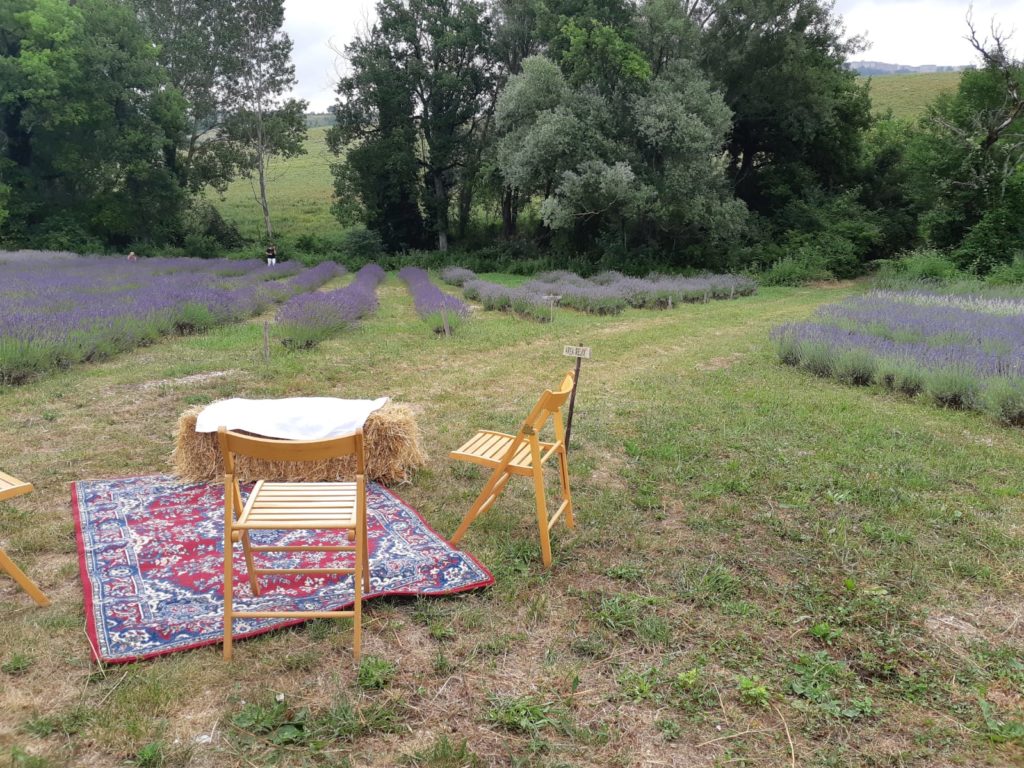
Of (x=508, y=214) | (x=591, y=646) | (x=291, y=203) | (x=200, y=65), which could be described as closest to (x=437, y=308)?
(x=591, y=646)

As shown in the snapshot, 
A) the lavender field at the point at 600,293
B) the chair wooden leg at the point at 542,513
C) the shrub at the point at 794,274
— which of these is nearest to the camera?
the chair wooden leg at the point at 542,513

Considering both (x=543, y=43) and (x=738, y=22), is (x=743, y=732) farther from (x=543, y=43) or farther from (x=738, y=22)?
(x=543, y=43)

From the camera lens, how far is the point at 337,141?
2770 centimetres

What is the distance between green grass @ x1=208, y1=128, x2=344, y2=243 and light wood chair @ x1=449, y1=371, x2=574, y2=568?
2794cm

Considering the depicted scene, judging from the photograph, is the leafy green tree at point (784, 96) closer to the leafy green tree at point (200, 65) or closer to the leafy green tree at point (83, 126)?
the leafy green tree at point (200, 65)

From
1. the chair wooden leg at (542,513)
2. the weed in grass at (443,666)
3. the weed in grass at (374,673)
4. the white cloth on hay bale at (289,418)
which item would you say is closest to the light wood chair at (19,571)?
the white cloth on hay bale at (289,418)

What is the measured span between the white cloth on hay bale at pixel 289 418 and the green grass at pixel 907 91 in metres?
45.8

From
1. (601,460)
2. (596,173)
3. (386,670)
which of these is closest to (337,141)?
(596,173)

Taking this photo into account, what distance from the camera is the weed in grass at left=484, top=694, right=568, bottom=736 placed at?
225 cm

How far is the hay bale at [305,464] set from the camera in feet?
14.2

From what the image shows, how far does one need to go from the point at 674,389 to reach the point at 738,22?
21990 millimetres

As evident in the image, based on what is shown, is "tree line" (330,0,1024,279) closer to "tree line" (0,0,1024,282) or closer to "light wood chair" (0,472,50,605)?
"tree line" (0,0,1024,282)

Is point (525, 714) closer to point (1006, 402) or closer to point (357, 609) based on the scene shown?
point (357, 609)

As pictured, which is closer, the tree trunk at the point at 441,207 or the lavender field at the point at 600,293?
the lavender field at the point at 600,293
